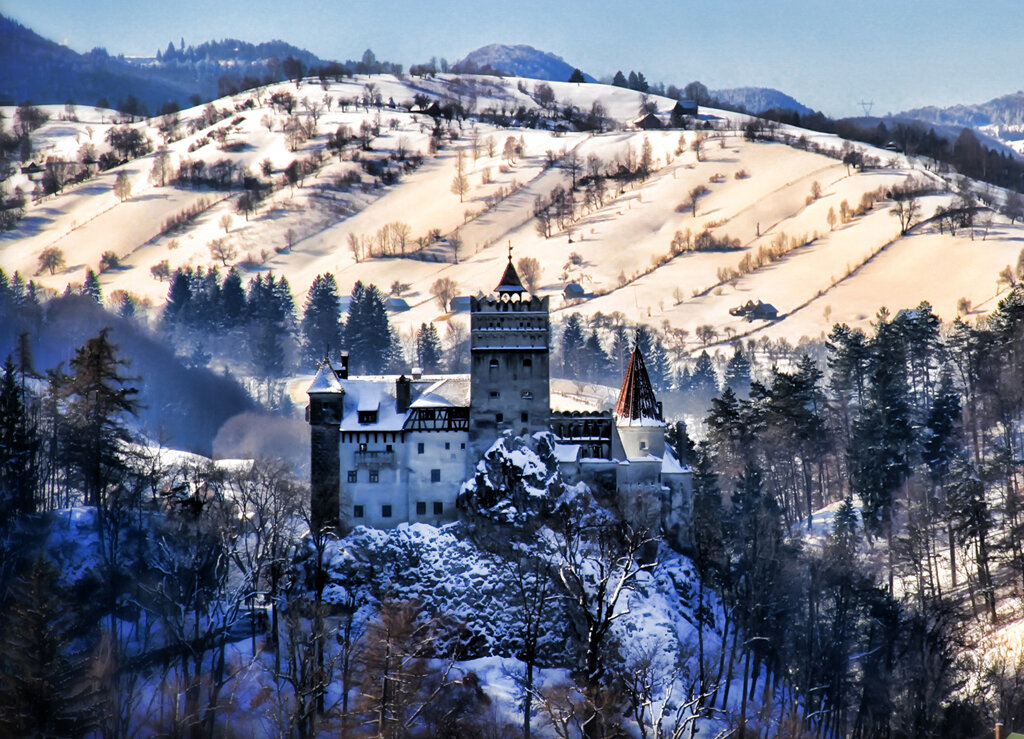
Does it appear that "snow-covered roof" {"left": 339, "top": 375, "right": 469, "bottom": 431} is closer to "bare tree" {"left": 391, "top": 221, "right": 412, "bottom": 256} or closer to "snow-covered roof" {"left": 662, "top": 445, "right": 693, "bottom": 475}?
"snow-covered roof" {"left": 662, "top": 445, "right": 693, "bottom": 475}

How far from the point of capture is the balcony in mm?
69938

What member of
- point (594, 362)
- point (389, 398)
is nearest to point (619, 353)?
point (594, 362)

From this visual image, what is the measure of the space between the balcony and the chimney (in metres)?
2.51

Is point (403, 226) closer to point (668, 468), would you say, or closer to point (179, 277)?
point (179, 277)

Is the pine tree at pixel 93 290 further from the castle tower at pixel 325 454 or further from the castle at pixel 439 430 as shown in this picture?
the castle at pixel 439 430

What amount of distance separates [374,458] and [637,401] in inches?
582

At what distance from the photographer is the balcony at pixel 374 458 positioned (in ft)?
229

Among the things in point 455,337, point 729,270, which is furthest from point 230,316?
point 729,270

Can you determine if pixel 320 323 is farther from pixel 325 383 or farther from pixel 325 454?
pixel 325 454

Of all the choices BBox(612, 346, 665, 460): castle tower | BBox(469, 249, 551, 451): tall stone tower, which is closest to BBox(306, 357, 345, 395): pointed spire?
BBox(469, 249, 551, 451): tall stone tower

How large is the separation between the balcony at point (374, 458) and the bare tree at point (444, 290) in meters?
94.1

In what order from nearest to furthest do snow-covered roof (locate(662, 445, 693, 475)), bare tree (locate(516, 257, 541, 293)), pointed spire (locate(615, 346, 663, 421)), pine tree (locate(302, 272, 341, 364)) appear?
snow-covered roof (locate(662, 445, 693, 475)), pointed spire (locate(615, 346, 663, 421)), pine tree (locate(302, 272, 341, 364)), bare tree (locate(516, 257, 541, 293))

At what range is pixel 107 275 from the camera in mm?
187250

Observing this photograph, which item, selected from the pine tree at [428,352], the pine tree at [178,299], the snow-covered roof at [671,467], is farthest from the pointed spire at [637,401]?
the pine tree at [178,299]
